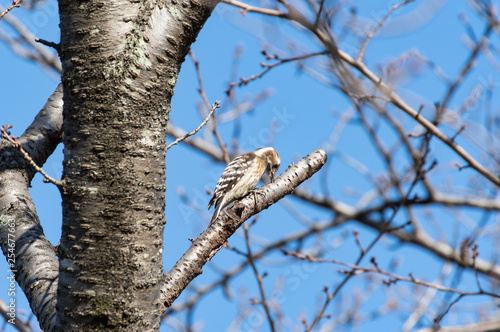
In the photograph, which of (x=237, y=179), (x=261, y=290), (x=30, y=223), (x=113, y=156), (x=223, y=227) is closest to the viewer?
(x=113, y=156)

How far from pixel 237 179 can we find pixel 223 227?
2772mm

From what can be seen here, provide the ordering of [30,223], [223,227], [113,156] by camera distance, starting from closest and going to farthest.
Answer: [113,156]
[30,223]
[223,227]

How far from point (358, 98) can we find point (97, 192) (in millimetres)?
2907

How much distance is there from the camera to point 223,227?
2551mm

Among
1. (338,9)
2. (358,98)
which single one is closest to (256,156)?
(358,98)

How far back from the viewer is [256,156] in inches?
231

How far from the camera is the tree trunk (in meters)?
1.68

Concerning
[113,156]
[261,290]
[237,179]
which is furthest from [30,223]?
[237,179]

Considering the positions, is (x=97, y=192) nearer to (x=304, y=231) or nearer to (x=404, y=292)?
(x=404, y=292)

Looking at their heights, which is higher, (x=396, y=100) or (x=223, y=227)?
(x=396, y=100)

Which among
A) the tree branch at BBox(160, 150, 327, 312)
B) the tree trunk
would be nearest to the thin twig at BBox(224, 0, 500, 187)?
the tree branch at BBox(160, 150, 327, 312)

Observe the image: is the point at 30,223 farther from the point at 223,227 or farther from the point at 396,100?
the point at 396,100

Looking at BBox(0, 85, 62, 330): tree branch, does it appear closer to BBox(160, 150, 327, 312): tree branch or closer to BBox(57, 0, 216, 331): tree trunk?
BBox(57, 0, 216, 331): tree trunk

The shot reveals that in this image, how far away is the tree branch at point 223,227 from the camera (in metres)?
2.23
